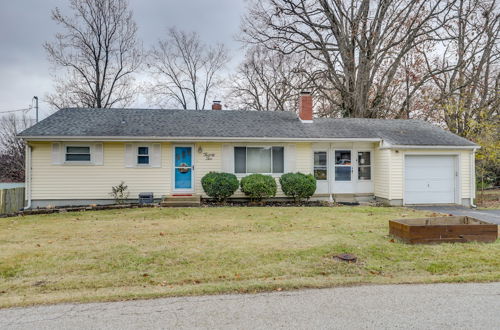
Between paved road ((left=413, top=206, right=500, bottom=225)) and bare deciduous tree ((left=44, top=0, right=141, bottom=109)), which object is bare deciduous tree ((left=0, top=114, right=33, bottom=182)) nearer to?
bare deciduous tree ((left=44, top=0, right=141, bottom=109))

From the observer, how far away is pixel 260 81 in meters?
28.9

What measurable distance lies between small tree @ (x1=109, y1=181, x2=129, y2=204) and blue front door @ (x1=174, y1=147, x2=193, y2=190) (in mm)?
1966

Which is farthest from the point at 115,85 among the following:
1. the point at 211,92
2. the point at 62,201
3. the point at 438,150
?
the point at 438,150

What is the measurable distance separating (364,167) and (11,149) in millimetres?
24539

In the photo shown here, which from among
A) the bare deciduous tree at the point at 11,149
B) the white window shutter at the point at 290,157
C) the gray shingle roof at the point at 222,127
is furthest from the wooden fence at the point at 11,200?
the white window shutter at the point at 290,157

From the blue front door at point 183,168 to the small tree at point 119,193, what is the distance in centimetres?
197

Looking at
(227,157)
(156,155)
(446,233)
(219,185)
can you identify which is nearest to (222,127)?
(227,157)

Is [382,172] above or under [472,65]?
under

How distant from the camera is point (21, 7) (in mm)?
15414

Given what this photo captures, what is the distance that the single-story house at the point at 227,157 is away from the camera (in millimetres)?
13109

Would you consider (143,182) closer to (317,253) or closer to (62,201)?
(62,201)

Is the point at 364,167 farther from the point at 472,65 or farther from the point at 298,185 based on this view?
the point at 472,65

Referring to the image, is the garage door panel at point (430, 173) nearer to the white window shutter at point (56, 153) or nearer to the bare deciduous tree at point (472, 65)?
the bare deciduous tree at point (472, 65)

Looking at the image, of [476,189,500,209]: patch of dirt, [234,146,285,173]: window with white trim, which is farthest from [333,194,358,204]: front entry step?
[476,189,500,209]: patch of dirt
